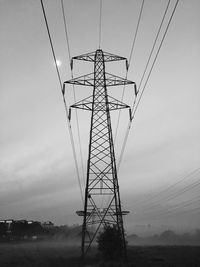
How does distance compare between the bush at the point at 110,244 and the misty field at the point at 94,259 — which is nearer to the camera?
the misty field at the point at 94,259

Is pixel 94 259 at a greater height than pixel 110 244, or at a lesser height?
lesser

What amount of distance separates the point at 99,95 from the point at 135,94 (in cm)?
295

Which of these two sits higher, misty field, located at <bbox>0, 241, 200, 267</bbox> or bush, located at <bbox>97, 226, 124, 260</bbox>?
bush, located at <bbox>97, 226, 124, 260</bbox>

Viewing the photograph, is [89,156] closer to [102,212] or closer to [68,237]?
[102,212]

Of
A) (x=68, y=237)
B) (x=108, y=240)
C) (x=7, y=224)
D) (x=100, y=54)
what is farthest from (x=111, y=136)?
(x=68, y=237)

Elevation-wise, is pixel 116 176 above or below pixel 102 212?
above

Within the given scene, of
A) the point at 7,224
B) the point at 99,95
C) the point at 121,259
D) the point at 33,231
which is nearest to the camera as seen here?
the point at 99,95

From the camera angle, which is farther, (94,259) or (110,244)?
(94,259)

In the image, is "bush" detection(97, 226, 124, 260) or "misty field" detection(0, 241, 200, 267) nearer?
"misty field" detection(0, 241, 200, 267)

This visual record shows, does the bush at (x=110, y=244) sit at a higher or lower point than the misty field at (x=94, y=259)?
higher

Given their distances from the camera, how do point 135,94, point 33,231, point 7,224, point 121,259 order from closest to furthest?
point 135,94 < point 121,259 < point 7,224 < point 33,231

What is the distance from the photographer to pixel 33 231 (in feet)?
345

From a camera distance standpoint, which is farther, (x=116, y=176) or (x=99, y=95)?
(x=99, y=95)

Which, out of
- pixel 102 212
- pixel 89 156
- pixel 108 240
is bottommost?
pixel 108 240
